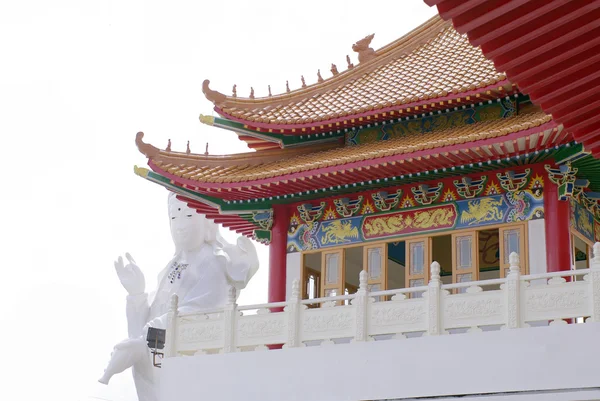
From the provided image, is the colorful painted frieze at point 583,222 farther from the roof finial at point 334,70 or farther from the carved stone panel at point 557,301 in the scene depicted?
the roof finial at point 334,70

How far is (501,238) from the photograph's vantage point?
1309 cm

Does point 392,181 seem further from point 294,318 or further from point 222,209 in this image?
point 222,209

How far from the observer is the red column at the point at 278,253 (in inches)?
580

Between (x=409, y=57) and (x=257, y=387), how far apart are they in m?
6.46

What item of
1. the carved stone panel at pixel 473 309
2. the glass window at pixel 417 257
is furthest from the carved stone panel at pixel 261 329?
the carved stone panel at pixel 473 309

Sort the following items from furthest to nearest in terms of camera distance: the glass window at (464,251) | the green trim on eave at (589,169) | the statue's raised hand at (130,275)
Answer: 1. the statue's raised hand at (130,275)
2. the glass window at (464,251)
3. the green trim on eave at (589,169)

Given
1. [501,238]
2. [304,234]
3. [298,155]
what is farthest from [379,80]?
[501,238]

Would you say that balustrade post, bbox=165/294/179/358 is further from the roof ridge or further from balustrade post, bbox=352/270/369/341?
the roof ridge

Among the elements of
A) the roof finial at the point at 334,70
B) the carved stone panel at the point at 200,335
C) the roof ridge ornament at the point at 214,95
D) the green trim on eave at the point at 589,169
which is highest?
the roof finial at the point at 334,70

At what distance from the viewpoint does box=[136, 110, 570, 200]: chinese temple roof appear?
476 inches

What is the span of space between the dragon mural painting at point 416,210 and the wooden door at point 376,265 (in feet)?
0.54

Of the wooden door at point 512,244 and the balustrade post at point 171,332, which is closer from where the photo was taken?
the wooden door at point 512,244

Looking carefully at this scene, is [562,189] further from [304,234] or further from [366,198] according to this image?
[304,234]

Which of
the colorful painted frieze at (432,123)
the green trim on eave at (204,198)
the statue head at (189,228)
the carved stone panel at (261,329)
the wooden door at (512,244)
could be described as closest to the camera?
the wooden door at (512,244)
